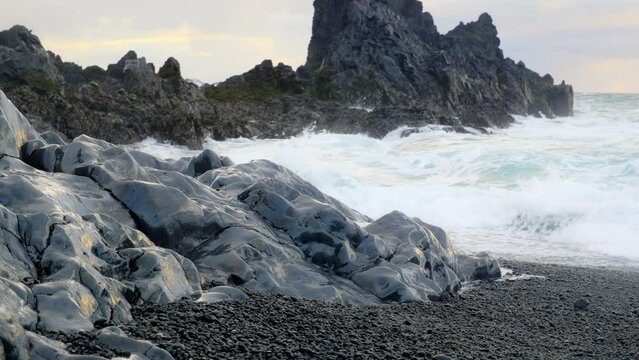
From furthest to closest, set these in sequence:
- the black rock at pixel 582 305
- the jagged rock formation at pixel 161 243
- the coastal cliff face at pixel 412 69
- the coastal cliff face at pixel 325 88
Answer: the coastal cliff face at pixel 412 69 → the coastal cliff face at pixel 325 88 → the black rock at pixel 582 305 → the jagged rock formation at pixel 161 243

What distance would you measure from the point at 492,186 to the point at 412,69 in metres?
45.5

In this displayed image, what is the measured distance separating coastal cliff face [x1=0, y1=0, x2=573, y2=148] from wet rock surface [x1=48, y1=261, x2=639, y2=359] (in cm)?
2475

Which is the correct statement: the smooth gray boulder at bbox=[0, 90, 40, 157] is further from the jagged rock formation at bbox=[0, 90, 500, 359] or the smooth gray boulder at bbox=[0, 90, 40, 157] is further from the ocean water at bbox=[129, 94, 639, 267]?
the ocean water at bbox=[129, 94, 639, 267]

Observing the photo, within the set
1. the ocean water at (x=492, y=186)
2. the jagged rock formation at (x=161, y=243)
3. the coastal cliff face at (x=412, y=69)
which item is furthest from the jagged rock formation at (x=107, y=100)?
the coastal cliff face at (x=412, y=69)

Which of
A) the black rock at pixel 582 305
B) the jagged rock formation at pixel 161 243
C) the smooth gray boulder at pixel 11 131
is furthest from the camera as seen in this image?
the black rock at pixel 582 305

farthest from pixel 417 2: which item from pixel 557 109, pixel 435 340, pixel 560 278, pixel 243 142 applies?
pixel 435 340

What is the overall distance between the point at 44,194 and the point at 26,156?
2.27m

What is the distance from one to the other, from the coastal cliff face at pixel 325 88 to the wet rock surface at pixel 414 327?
81.2 feet

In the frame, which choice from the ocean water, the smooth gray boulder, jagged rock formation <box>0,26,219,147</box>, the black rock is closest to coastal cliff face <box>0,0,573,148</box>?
jagged rock formation <box>0,26,219,147</box>

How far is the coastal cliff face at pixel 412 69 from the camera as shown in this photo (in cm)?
6662

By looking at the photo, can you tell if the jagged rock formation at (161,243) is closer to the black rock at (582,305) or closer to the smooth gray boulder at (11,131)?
the smooth gray boulder at (11,131)

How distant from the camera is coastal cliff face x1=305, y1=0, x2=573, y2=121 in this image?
219 feet

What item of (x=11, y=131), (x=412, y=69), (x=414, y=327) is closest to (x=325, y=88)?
A: (x=412, y=69)

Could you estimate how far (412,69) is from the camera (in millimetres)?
70750
